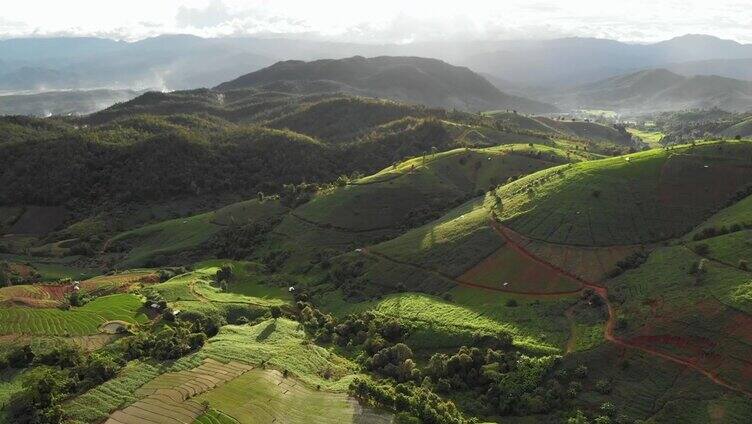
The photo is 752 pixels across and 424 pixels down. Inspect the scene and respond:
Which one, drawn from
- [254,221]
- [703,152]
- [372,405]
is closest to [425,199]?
[254,221]

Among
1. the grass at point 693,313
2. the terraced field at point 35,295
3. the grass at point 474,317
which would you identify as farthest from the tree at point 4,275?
the grass at point 693,313

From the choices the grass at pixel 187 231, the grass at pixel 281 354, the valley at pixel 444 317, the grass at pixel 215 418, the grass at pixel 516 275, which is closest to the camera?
the grass at pixel 215 418

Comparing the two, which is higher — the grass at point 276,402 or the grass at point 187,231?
the grass at point 276,402

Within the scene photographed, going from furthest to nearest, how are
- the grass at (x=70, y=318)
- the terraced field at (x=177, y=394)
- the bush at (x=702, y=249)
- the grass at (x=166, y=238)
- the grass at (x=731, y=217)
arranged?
the grass at (x=166, y=238)
the grass at (x=731, y=217)
the bush at (x=702, y=249)
the grass at (x=70, y=318)
the terraced field at (x=177, y=394)

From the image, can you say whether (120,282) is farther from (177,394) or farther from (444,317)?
(444,317)

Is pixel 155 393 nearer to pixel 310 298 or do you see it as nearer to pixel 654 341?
pixel 310 298

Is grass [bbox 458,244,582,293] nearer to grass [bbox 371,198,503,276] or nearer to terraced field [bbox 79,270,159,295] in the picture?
grass [bbox 371,198,503,276]

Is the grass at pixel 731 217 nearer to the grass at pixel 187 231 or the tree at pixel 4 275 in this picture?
the grass at pixel 187 231
